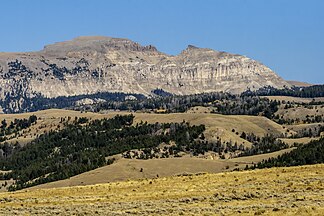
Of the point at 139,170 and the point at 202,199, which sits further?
the point at 139,170

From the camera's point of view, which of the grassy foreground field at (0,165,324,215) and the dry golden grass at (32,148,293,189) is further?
the dry golden grass at (32,148,293,189)

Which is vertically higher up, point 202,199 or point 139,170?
point 202,199

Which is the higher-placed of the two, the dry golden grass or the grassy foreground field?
the grassy foreground field

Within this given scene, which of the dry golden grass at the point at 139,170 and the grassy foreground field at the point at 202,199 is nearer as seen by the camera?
the grassy foreground field at the point at 202,199

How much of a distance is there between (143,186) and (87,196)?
9.28m

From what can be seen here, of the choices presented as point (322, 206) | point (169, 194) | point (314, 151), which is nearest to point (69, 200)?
point (169, 194)

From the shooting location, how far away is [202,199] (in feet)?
183

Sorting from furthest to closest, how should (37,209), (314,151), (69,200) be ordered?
(314,151) → (69,200) → (37,209)

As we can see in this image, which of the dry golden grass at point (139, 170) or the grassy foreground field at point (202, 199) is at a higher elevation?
the grassy foreground field at point (202, 199)

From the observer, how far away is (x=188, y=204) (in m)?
53.5

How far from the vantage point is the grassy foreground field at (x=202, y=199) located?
47.8m

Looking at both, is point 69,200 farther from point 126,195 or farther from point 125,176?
point 125,176

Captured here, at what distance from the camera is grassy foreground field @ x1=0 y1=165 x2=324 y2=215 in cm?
4784

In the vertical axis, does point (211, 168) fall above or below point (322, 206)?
below
